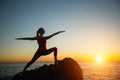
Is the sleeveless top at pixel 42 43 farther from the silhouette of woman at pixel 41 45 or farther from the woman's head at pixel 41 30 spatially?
the woman's head at pixel 41 30

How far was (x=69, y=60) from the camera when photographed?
1291 cm

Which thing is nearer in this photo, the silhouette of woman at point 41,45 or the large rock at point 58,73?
the silhouette of woman at point 41,45

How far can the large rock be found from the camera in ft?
39.7

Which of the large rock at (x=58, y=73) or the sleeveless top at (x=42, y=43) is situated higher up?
the sleeveless top at (x=42, y=43)

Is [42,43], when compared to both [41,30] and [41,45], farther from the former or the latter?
[41,30]

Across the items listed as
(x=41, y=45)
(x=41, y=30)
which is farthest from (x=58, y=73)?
(x=41, y=30)

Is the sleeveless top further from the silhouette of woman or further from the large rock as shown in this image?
the large rock

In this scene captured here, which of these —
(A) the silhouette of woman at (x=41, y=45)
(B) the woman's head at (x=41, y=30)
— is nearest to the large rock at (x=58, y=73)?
(A) the silhouette of woman at (x=41, y=45)

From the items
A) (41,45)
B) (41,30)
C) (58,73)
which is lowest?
(58,73)

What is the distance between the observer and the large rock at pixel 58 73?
12.1m

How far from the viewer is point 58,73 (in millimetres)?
12055

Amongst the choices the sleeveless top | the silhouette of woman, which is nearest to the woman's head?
the silhouette of woman

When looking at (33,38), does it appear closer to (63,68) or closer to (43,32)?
(43,32)

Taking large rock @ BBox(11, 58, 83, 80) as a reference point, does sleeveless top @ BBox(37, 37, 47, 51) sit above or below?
above
